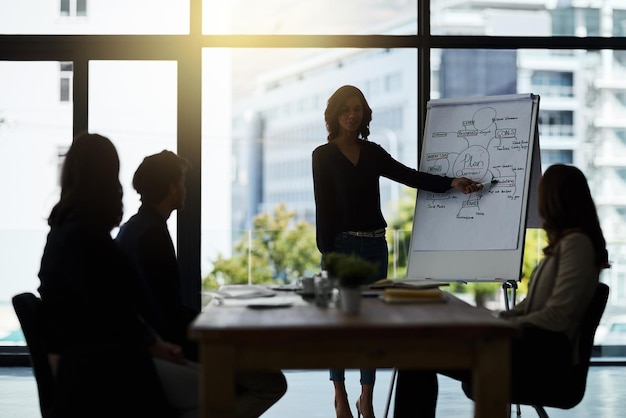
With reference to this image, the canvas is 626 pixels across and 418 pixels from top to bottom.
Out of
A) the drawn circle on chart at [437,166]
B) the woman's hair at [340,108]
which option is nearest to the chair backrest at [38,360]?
the woman's hair at [340,108]

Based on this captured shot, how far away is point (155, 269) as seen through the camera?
120 inches

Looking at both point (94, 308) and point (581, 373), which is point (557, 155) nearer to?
point (581, 373)

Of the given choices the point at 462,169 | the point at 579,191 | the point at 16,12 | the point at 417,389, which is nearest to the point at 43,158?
the point at 16,12

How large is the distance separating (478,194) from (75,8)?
2.76 m

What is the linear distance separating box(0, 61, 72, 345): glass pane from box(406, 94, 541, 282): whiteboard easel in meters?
2.35

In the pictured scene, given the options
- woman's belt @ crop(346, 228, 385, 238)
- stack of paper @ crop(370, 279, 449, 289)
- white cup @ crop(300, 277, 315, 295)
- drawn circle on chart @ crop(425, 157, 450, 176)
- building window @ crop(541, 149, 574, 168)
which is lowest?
stack of paper @ crop(370, 279, 449, 289)

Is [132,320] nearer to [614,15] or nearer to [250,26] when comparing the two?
[250,26]

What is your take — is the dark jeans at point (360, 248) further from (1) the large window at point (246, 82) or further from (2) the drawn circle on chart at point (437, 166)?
(1) the large window at point (246, 82)

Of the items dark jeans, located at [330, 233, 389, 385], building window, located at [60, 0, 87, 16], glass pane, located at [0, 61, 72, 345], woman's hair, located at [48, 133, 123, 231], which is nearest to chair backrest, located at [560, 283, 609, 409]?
dark jeans, located at [330, 233, 389, 385]

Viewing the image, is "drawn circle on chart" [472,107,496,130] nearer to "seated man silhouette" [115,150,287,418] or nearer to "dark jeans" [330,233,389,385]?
"dark jeans" [330,233,389,385]

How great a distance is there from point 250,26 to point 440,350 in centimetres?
344

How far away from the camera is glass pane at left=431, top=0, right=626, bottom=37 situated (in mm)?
5594

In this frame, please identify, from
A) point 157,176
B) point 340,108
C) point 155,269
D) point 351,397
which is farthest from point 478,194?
point 155,269

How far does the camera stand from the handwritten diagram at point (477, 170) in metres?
4.40
